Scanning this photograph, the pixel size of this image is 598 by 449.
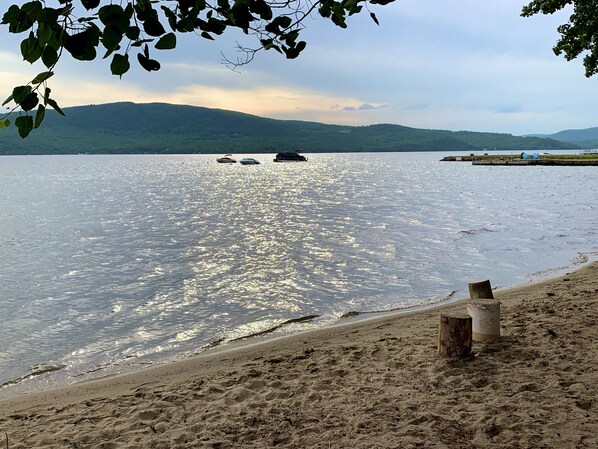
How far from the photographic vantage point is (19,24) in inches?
84.4

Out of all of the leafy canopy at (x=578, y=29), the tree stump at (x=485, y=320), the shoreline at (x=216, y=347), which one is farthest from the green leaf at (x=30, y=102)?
the leafy canopy at (x=578, y=29)

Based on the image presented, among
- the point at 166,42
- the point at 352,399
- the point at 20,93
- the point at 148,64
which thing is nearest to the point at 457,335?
the point at 352,399

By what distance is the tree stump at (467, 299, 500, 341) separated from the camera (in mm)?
8953

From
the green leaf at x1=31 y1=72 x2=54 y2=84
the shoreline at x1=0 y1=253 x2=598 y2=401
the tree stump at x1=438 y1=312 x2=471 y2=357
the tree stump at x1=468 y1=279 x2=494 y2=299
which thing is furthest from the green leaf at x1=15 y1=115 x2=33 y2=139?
the tree stump at x1=468 y1=279 x2=494 y2=299

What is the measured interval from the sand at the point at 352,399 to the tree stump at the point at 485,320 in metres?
0.19

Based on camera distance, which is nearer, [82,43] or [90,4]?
[82,43]

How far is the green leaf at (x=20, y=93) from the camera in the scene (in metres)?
2.16

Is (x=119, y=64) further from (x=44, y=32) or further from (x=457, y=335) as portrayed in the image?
(x=457, y=335)

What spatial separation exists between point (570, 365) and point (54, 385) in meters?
9.31

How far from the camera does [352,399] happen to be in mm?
7078

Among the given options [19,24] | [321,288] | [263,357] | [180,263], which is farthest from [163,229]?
[19,24]

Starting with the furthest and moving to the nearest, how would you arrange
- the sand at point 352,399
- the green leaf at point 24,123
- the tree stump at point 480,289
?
1. the tree stump at point 480,289
2. the sand at point 352,399
3. the green leaf at point 24,123

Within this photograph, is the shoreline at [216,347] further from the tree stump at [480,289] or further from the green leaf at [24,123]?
the green leaf at [24,123]

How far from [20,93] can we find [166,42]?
2.29 feet
